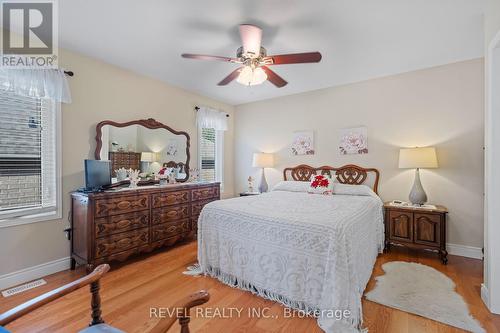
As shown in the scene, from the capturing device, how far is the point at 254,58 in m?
2.38

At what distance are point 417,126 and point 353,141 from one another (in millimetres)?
896

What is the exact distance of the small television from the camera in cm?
273

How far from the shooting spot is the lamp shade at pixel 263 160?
4.73 metres

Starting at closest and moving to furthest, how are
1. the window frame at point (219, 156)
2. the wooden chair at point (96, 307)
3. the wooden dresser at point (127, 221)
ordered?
the wooden chair at point (96, 307) < the wooden dresser at point (127, 221) < the window frame at point (219, 156)

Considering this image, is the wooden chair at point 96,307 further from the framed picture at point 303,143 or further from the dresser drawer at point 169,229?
the framed picture at point 303,143

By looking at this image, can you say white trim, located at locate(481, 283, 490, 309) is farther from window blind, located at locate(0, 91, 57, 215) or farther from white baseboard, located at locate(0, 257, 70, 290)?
window blind, located at locate(0, 91, 57, 215)

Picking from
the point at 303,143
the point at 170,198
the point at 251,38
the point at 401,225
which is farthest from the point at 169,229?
the point at 401,225

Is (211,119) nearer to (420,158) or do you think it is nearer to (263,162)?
(263,162)

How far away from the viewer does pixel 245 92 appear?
14.8 ft

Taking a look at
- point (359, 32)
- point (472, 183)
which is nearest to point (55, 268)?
point (359, 32)

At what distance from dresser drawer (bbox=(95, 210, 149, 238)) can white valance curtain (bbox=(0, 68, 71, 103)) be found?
1455mm

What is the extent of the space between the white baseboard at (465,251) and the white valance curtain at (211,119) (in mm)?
4232

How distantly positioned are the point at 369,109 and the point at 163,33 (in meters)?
3.20

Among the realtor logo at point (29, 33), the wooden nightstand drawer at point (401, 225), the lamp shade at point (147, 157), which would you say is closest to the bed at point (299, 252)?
the wooden nightstand drawer at point (401, 225)
